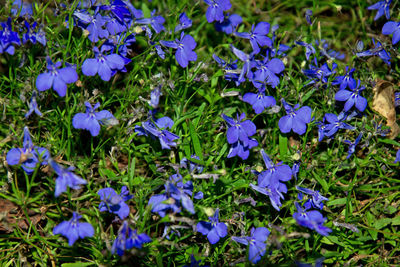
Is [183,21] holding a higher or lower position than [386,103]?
higher

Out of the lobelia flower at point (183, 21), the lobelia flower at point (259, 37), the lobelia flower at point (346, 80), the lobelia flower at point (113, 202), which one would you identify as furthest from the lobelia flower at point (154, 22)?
the lobelia flower at point (346, 80)

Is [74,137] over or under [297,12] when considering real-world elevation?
under

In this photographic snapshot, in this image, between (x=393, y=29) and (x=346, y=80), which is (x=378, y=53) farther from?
(x=346, y=80)

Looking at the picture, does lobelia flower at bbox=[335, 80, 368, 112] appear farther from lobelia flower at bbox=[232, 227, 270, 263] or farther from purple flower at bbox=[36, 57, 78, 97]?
purple flower at bbox=[36, 57, 78, 97]

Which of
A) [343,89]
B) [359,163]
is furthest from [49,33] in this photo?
[359,163]

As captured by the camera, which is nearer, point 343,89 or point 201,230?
point 201,230

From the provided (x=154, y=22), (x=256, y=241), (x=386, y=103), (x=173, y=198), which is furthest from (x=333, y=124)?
(x=154, y=22)

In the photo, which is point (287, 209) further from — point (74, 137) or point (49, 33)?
point (49, 33)
